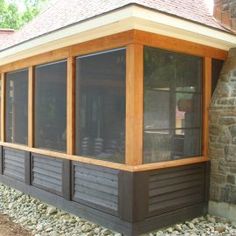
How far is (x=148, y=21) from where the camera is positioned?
3863 mm

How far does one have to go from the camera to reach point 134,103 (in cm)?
410

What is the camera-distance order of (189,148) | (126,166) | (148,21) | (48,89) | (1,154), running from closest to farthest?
1. (148,21)
2. (126,166)
3. (189,148)
4. (48,89)
5. (1,154)

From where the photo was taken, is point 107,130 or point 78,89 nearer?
point 107,130

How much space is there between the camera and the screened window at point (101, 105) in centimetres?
435

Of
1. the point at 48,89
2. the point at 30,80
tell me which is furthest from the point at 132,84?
the point at 30,80

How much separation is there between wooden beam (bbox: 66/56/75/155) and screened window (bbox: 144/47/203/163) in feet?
4.07

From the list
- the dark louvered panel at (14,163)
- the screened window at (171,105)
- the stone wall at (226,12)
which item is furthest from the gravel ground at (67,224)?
the stone wall at (226,12)

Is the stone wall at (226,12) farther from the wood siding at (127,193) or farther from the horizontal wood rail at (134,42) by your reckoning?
the wood siding at (127,193)

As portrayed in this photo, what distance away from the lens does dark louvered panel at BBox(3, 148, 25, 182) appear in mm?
6426

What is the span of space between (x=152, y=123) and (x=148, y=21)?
1233mm

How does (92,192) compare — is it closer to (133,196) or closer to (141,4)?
(133,196)

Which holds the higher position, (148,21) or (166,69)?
(148,21)

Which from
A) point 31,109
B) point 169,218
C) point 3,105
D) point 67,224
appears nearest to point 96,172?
point 67,224

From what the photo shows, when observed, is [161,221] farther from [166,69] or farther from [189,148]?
[166,69]
